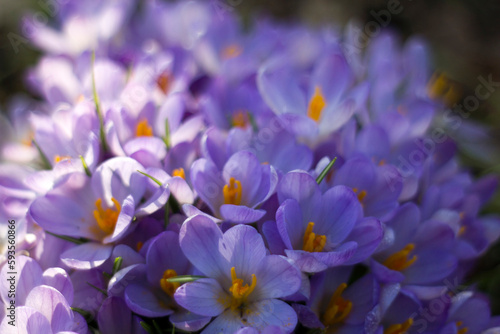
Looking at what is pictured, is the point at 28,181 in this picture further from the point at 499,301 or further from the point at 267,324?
the point at 499,301

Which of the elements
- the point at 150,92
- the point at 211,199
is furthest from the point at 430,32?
the point at 211,199

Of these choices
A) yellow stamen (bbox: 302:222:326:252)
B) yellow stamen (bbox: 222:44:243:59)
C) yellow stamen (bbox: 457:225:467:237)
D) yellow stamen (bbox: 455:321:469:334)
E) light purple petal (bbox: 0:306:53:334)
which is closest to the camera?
light purple petal (bbox: 0:306:53:334)

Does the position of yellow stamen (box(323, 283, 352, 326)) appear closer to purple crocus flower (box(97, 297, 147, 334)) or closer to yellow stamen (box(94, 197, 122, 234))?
purple crocus flower (box(97, 297, 147, 334))

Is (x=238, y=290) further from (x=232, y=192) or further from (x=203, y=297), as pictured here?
(x=232, y=192)

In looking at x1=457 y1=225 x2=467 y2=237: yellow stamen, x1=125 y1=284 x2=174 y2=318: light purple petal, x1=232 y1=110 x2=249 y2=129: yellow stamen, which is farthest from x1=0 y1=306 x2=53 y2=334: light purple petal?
x1=457 y1=225 x2=467 y2=237: yellow stamen

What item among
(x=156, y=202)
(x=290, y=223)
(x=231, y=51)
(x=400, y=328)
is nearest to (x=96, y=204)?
(x=156, y=202)

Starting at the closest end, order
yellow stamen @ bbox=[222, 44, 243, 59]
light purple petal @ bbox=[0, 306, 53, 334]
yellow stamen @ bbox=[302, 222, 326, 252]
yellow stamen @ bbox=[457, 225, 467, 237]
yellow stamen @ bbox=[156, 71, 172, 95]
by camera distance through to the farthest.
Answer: light purple petal @ bbox=[0, 306, 53, 334] < yellow stamen @ bbox=[302, 222, 326, 252] < yellow stamen @ bbox=[457, 225, 467, 237] < yellow stamen @ bbox=[156, 71, 172, 95] < yellow stamen @ bbox=[222, 44, 243, 59]

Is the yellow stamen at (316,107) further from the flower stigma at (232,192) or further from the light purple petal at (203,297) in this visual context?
the light purple petal at (203,297)

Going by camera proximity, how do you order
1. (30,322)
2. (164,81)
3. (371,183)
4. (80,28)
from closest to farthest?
(30,322) → (371,183) → (164,81) → (80,28)

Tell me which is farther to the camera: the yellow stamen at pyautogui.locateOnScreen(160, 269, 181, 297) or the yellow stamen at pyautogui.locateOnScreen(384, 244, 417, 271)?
the yellow stamen at pyautogui.locateOnScreen(384, 244, 417, 271)
